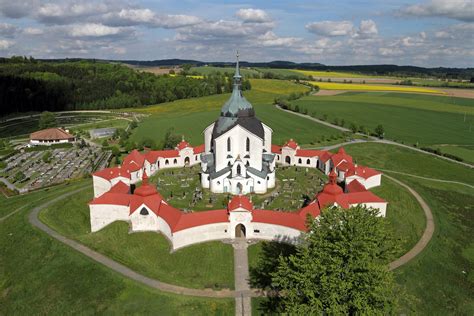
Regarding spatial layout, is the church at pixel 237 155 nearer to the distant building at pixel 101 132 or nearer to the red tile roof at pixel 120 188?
the red tile roof at pixel 120 188

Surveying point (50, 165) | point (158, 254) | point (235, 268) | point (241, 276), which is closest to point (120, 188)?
point (158, 254)

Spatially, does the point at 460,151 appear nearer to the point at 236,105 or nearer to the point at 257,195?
the point at 257,195

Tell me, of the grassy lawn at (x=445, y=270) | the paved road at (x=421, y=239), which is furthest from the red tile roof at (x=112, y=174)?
the grassy lawn at (x=445, y=270)

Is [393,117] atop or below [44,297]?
atop

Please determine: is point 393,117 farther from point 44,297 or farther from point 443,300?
point 44,297

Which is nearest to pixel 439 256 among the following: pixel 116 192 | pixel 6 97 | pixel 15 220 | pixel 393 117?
pixel 116 192

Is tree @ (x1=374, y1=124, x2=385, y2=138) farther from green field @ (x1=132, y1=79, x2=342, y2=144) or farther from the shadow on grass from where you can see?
the shadow on grass

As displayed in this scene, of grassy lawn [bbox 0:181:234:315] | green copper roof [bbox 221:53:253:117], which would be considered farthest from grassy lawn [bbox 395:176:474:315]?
green copper roof [bbox 221:53:253:117]
